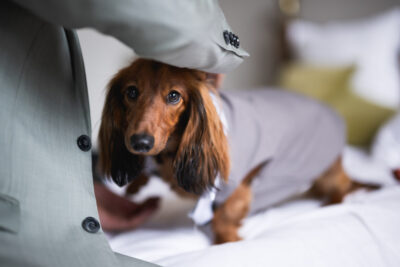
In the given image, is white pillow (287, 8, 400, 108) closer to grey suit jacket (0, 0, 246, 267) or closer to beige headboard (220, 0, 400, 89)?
beige headboard (220, 0, 400, 89)

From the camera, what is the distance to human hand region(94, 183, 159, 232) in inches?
46.3

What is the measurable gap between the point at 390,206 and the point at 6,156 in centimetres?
117

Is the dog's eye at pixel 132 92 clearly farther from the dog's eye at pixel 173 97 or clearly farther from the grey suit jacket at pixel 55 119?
the grey suit jacket at pixel 55 119

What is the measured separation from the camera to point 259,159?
47.4 inches

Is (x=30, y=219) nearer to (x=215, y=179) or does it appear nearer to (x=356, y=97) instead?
(x=215, y=179)

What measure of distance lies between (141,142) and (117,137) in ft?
0.64

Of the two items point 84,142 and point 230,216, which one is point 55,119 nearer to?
point 84,142

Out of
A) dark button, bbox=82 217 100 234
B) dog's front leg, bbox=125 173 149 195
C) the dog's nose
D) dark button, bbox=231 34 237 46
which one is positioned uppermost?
dark button, bbox=231 34 237 46

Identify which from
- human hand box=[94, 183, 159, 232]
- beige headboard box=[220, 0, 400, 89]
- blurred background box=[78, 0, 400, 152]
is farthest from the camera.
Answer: beige headboard box=[220, 0, 400, 89]

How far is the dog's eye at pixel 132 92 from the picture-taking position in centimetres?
94

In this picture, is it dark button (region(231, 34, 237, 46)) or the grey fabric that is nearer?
dark button (region(231, 34, 237, 46))

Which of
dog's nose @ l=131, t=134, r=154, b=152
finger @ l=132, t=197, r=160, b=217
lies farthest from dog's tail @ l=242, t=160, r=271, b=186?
dog's nose @ l=131, t=134, r=154, b=152

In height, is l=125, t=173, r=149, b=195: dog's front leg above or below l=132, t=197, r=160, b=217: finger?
above

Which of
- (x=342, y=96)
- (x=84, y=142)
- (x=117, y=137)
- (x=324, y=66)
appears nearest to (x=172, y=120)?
(x=117, y=137)
